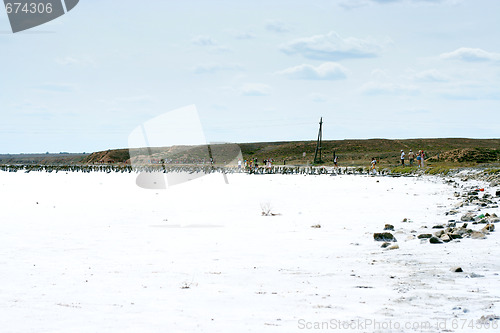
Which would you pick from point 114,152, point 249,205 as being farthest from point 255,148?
point 249,205

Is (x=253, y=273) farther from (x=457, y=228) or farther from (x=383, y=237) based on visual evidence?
(x=457, y=228)

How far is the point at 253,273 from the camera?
8.27 metres

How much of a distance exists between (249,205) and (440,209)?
A: 22.4 ft

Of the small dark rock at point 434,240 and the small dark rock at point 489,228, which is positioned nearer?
the small dark rock at point 434,240

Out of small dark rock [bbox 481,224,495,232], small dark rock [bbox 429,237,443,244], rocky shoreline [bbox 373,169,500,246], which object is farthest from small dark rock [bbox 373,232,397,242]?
small dark rock [bbox 481,224,495,232]

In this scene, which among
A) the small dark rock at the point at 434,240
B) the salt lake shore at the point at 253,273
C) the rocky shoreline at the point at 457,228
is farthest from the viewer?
the rocky shoreline at the point at 457,228

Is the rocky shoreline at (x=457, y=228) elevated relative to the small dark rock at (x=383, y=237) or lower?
lower

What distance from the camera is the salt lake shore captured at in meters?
5.84

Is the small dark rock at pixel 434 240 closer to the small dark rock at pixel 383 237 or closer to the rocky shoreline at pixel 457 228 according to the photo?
the rocky shoreline at pixel 457 228

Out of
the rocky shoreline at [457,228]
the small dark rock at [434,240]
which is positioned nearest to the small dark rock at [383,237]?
the rocky shoreline at [457,228]

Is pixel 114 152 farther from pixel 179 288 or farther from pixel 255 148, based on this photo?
pixel 179 288

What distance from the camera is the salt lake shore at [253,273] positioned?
584 centimetres

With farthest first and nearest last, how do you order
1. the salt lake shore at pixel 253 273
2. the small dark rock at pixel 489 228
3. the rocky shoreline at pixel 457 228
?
the small dark rock at pixel 489 228 → the rocky shoreline at pixel 457 228 → the salt lake shore at pixel 253 273

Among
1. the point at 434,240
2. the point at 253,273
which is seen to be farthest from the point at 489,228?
the point at 253,273
